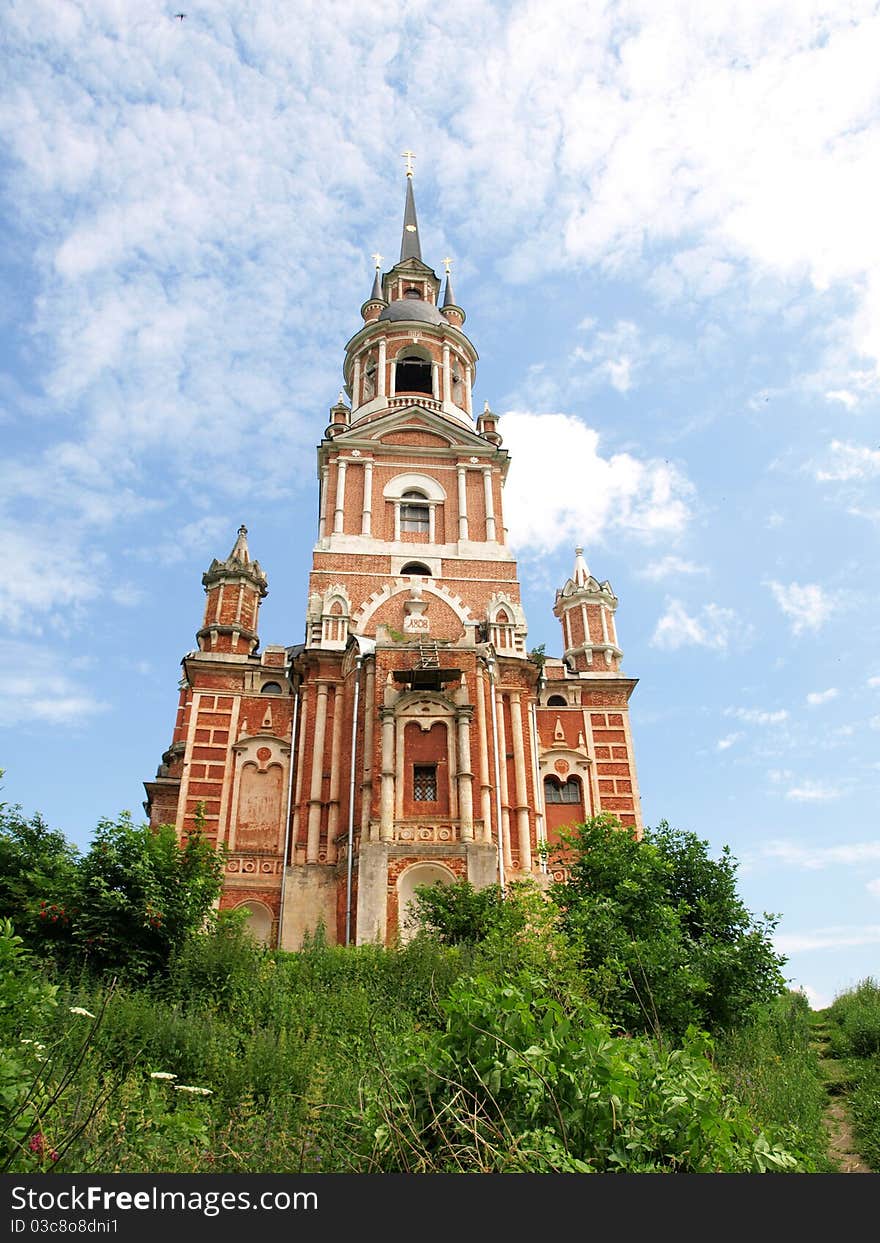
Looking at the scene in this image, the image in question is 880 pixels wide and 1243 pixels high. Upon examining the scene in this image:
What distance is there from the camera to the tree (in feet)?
52.5

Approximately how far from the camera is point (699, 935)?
19500 millimetres

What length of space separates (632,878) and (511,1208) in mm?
15073

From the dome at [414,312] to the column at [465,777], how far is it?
21.8 metres

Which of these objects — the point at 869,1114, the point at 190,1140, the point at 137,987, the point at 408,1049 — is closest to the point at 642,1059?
the point at 408,1049

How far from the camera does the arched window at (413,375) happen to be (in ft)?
128

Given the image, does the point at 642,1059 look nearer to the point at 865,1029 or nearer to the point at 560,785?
the point at 865,1029

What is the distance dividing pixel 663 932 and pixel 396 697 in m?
10.6

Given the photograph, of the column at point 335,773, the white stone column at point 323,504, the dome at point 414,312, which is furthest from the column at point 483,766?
the dome at point 414,312

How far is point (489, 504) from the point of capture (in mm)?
33688

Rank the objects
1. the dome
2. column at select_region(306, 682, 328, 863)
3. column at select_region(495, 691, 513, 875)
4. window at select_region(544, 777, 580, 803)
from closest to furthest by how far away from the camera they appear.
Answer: column at select_region(495, 691, 513, 875)
column at select_region(306, 682, 328, 863)
window at select_region(544, 777, 580, 803)
the dome

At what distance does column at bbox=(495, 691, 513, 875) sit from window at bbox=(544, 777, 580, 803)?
405 centimetres

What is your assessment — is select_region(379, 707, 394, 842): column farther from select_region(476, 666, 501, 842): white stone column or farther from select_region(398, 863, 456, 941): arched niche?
select_region(476, 666, 501, 842): white stone column

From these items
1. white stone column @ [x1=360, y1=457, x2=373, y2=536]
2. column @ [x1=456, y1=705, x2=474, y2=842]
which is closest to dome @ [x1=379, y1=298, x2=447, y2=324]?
white stone column @ [x1=360, y1=457, x2=373, y2=536]

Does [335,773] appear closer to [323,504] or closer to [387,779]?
[387,779]
